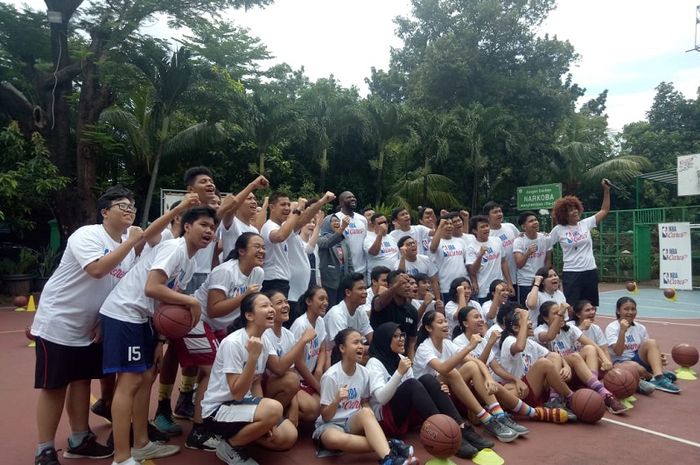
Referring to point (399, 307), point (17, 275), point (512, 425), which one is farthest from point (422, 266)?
point (17, 275)

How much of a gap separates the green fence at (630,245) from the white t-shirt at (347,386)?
16.8m

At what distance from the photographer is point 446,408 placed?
4465 mm

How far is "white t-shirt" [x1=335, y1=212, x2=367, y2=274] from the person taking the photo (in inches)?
279

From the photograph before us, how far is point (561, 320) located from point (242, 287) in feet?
10.8

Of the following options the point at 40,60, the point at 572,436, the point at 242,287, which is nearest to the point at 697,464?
the point at 572,436

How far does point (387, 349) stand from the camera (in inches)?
191

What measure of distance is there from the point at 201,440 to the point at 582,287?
198 inches

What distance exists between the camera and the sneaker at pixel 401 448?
4.06m

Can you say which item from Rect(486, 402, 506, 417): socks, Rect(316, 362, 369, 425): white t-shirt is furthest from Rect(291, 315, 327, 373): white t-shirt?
Rect(486, 402, 506, 417): socks

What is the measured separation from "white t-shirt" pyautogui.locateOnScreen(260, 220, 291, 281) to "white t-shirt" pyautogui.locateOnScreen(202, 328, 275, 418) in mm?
1381

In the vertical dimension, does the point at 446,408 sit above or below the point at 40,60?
below

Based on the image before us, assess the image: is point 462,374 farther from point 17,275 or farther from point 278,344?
point 17,275

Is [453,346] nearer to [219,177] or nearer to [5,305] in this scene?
[5,305]

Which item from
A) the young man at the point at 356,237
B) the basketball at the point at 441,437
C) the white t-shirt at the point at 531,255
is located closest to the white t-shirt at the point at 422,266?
the young man at the point at 356,237
